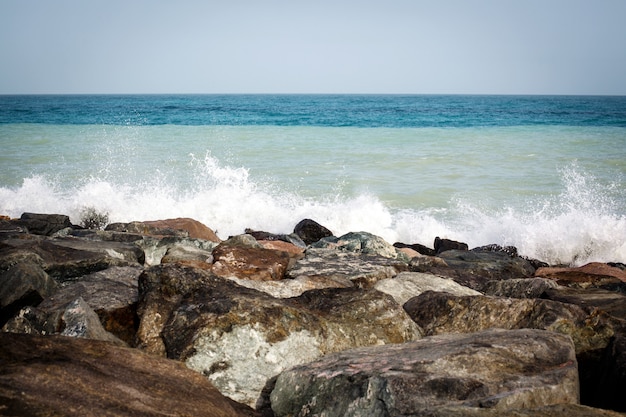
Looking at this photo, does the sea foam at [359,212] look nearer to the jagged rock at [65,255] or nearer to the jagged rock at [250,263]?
the jagged rock at [65,255]

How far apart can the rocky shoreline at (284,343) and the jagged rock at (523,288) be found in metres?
0.02

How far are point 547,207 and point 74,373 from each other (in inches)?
441

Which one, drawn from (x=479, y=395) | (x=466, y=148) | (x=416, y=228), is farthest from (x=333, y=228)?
(x=466, y=148)

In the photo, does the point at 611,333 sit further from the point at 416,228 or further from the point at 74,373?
the point at 416,228

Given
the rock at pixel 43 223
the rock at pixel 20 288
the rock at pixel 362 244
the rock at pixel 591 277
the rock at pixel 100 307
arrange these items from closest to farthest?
1. the rock at pixel 100 307
2. the rock at pixel 20 288
3. the rock at pixel 591 277
4. the rock at pixel 362 244
5. the rock at pixel 43 223

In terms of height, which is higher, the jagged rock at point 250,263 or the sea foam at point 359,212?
the jagged rock at point 250,263

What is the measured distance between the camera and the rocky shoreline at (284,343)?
2.15 metres

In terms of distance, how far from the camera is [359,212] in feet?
36.2

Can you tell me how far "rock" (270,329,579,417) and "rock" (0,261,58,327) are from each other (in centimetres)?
189

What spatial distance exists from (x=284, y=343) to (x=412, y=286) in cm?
167

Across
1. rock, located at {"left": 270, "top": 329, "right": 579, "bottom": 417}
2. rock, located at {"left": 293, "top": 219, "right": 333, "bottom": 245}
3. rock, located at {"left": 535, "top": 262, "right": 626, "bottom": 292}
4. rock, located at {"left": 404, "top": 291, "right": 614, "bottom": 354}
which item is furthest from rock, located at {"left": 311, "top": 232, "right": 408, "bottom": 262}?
rock, located at {"left": 270, "top": 329, "right": 579, "bottom": 417}

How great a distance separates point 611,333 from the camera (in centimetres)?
327

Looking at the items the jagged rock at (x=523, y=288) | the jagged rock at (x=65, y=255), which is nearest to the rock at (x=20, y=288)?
the jagged rock at (x=65, y=255)

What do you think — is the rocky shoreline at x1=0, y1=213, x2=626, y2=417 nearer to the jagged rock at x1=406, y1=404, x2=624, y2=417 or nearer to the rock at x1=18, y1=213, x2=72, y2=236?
the jagged rock at x1=406, y1=404, x2=624, y2=417
